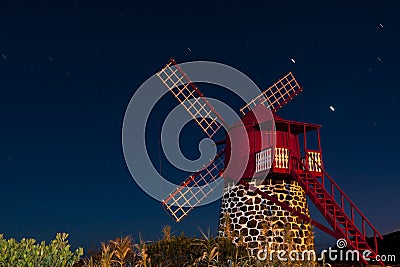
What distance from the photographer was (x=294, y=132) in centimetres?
2169

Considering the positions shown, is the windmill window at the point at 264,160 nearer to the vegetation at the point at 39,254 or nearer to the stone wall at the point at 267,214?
the stone wall at the point at 267,214

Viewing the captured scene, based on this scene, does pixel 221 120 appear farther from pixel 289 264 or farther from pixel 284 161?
pixel 289 264

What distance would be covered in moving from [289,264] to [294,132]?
597 inches

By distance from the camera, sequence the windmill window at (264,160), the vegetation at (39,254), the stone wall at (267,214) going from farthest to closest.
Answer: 1. the stone wall at (267,214)
2. the windmill window at (264,160)
3. the vegetation at (39,254)

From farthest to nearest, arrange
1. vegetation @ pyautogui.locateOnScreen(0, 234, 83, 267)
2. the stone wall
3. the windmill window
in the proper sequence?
1. the stone wall
2. the windmill window
3. vegetation @ pyautogui.locateOnScreen(0, 234, 83, 267)

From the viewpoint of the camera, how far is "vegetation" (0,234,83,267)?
26.2ft

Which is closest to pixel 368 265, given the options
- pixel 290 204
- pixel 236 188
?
pixel 290 204

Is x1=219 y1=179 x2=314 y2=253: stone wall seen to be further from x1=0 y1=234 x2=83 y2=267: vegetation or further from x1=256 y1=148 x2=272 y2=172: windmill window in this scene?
x1=0 y1=234 x2=83 y2=267: vegetation

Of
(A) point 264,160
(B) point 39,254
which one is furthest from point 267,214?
(B) point 39,254

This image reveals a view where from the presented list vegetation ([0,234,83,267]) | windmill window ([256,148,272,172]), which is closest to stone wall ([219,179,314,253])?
windmill window ([256,148,272,172])

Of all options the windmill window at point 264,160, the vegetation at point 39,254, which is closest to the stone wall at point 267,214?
the windmill window at point 264,160

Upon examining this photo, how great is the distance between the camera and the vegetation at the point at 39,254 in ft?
26.2

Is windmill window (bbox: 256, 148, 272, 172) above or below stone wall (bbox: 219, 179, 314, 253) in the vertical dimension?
above

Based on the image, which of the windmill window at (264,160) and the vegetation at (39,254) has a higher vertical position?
the windmill window at (264,160)
